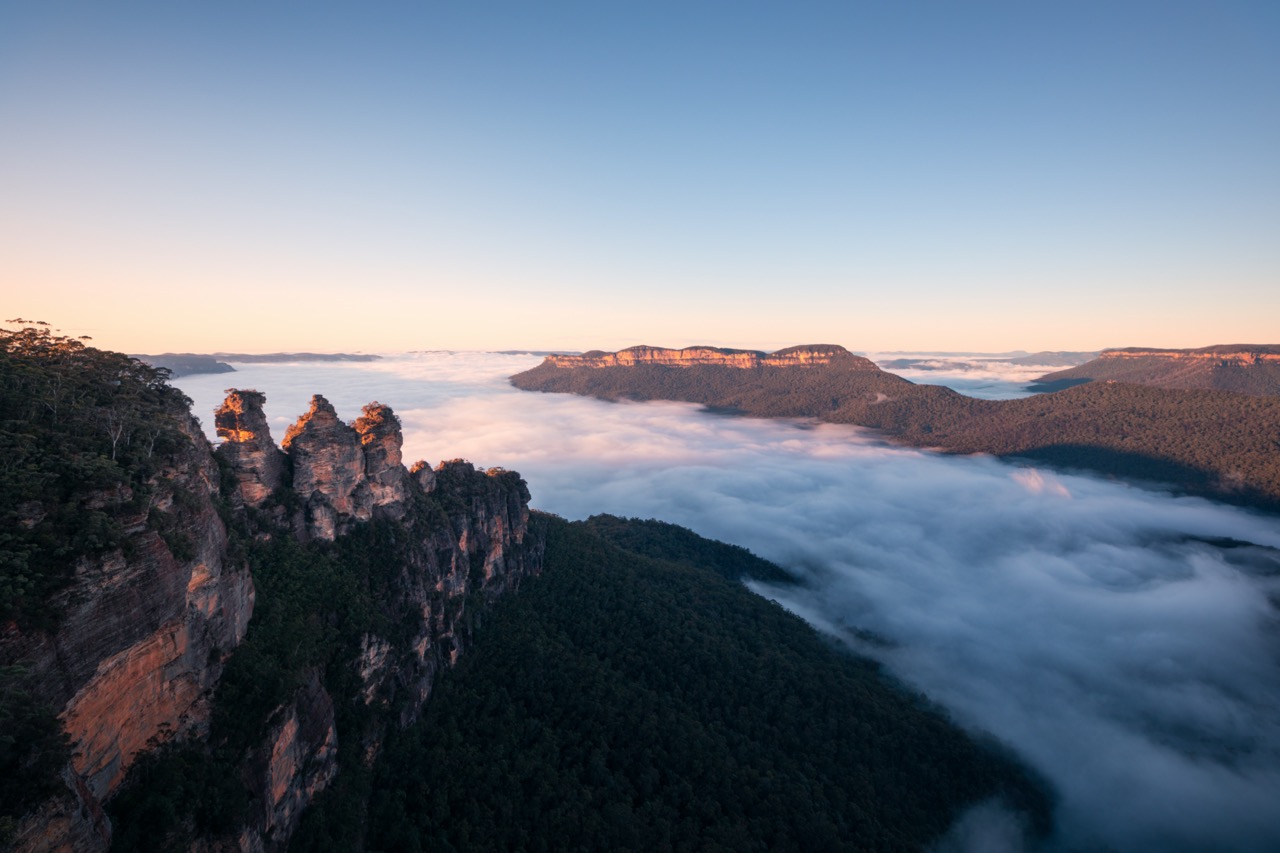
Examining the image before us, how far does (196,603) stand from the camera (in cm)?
2294

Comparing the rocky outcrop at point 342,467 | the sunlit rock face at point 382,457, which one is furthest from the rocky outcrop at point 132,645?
the sunlit rock face at point 382,457

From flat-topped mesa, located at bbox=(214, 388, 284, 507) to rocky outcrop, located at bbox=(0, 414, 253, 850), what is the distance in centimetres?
1091

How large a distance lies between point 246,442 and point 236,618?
1457cm

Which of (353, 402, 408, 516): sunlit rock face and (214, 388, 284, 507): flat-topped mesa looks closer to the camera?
(214, 388, 284, 507): flat-topped mesa

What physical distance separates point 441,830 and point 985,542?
155m

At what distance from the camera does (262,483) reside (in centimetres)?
3672

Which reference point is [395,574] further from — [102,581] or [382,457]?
[102,581]

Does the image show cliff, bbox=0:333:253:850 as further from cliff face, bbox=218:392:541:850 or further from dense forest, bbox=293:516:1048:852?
dense forest, bbox=293:516:1048:852

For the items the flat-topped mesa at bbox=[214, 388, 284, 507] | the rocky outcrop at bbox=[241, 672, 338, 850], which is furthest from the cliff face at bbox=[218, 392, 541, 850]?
the flat-topped mesa at bbox=[214, 388, 284, 507]

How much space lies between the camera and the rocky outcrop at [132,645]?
15117mm

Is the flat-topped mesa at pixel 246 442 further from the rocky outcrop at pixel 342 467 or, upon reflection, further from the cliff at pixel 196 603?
the rocky outcrop at pixel 342 467

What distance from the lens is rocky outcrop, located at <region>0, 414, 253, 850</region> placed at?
1512 centimetres

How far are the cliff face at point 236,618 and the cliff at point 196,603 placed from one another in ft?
0.32

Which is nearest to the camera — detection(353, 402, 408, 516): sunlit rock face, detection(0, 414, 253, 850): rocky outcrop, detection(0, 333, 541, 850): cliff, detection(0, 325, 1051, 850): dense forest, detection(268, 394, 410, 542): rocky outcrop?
detection(0, 414, 253, 850): rocky outcrop
